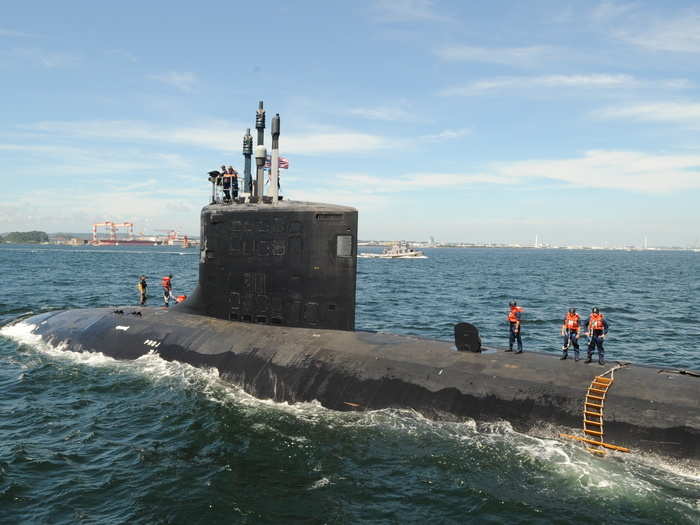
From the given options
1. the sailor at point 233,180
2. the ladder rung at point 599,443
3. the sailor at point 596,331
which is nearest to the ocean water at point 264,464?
the ladder rung at point 599,443

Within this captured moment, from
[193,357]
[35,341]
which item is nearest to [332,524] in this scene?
[193,357]

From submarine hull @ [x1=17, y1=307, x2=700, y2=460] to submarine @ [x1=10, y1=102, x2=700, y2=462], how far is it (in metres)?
0.03

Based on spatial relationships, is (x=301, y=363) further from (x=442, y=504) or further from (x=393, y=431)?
(x=442, y=504)

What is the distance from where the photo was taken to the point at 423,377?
50.5ft

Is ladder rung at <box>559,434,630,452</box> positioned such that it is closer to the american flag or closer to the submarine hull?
the submarine hull

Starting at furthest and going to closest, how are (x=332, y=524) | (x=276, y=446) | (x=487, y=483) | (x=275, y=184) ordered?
(x=275, y=184) → (x=276, y=446) → (x=487, y=483) → (x=332, y=524)

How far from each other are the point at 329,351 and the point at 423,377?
322 centimetres

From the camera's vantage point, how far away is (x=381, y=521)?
1018 cm

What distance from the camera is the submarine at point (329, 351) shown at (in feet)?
41.7

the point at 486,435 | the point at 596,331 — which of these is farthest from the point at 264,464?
the point at 596,331

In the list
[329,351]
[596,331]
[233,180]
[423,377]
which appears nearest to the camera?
[423,377]

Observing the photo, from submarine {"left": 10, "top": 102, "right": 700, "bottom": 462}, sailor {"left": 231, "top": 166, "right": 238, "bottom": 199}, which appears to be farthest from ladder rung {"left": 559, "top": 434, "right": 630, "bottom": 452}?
sailor {"left": 231, "top": 166, "right": 238, "bottom": 199}

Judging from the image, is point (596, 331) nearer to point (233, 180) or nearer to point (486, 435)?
point (486, 435)

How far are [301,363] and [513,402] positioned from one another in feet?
20.5
